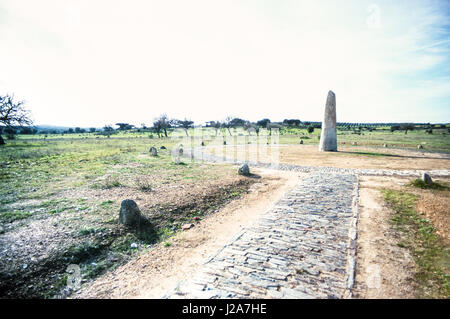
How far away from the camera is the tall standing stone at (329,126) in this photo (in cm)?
2116

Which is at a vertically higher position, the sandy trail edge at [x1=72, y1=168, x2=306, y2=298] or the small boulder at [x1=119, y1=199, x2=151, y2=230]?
the small boulder at [x1=119, y1=199, x2=151, y2=230]

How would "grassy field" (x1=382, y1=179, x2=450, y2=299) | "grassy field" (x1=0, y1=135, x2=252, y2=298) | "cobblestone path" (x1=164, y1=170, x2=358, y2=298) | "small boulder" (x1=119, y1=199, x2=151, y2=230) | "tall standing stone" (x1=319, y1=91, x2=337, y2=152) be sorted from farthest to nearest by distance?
"tall standing stone" (x1=319, y1=91, x2=337, y2=152), "small boulder" (x1=119, y1=199, x2=151, y2=230), "grassy field" (x1=0, y1=135, x2=252, y2=298), "grassy field" (x1=382, y1=179, x2=450, y2=299), "cobblestone path" (x1=164, y1=170, x2=358, y2=298)

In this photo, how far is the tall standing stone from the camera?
2116 centimetres

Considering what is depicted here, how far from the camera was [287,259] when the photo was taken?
4.61 meters

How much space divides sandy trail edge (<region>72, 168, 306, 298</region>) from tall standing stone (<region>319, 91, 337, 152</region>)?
1593 centimetres

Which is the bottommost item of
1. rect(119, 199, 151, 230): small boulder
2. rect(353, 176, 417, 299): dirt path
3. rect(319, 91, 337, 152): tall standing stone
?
rect(353, 176, 417, 299): dirt path

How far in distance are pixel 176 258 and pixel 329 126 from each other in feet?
67.8

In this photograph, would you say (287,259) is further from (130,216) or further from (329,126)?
(329,126)

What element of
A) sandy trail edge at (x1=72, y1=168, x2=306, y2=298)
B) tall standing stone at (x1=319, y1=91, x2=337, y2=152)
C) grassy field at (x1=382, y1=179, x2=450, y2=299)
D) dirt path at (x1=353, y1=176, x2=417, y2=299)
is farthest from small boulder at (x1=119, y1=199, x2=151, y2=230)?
tall standing stone at (x1=319, y1=91, x2=337, y2=152)

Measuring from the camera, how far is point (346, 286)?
3818 millimetres

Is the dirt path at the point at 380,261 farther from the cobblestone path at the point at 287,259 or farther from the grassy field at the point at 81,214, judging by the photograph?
the grassy field at the point at 81,214

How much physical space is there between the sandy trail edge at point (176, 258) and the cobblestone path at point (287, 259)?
1.31 feet

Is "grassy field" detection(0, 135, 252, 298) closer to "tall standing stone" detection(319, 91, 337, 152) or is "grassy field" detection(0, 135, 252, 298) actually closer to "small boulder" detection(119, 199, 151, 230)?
"small boulder" detection(119, 199, 151, 230)
